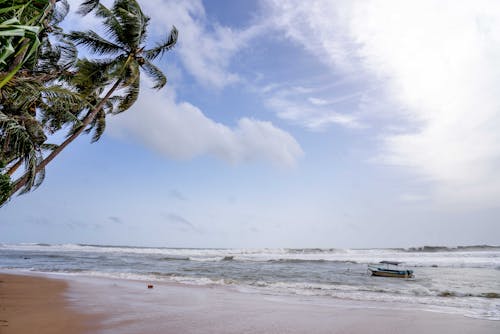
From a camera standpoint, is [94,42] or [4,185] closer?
[4,185]

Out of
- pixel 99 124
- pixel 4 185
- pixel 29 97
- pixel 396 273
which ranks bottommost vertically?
pixel 396 273

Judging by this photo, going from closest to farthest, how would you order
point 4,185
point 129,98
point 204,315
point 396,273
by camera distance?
point 204,315
point 4,185
point 129,98
point 396,273

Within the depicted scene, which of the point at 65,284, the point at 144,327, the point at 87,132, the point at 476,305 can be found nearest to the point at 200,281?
the point at 65,284

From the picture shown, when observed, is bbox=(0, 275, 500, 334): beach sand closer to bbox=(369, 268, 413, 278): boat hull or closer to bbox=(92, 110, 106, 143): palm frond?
bbox=(92, 110, 106, 143): palm frond

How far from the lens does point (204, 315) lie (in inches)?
321

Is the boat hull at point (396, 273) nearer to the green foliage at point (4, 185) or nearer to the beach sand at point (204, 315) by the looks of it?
the beach sand at point (204, 315)

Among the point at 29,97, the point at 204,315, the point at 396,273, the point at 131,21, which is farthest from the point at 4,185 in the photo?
the point at 396,273

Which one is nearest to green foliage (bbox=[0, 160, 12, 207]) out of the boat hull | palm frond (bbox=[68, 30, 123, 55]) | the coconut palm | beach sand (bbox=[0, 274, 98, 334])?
the coconut palm

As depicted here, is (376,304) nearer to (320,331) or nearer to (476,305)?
(476,305)

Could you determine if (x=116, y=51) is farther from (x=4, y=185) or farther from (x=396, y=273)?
(x=396, y=273)

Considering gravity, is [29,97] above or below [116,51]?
below

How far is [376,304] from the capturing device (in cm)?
1084

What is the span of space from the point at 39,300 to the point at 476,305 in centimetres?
1359

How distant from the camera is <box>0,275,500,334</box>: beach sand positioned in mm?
6836
